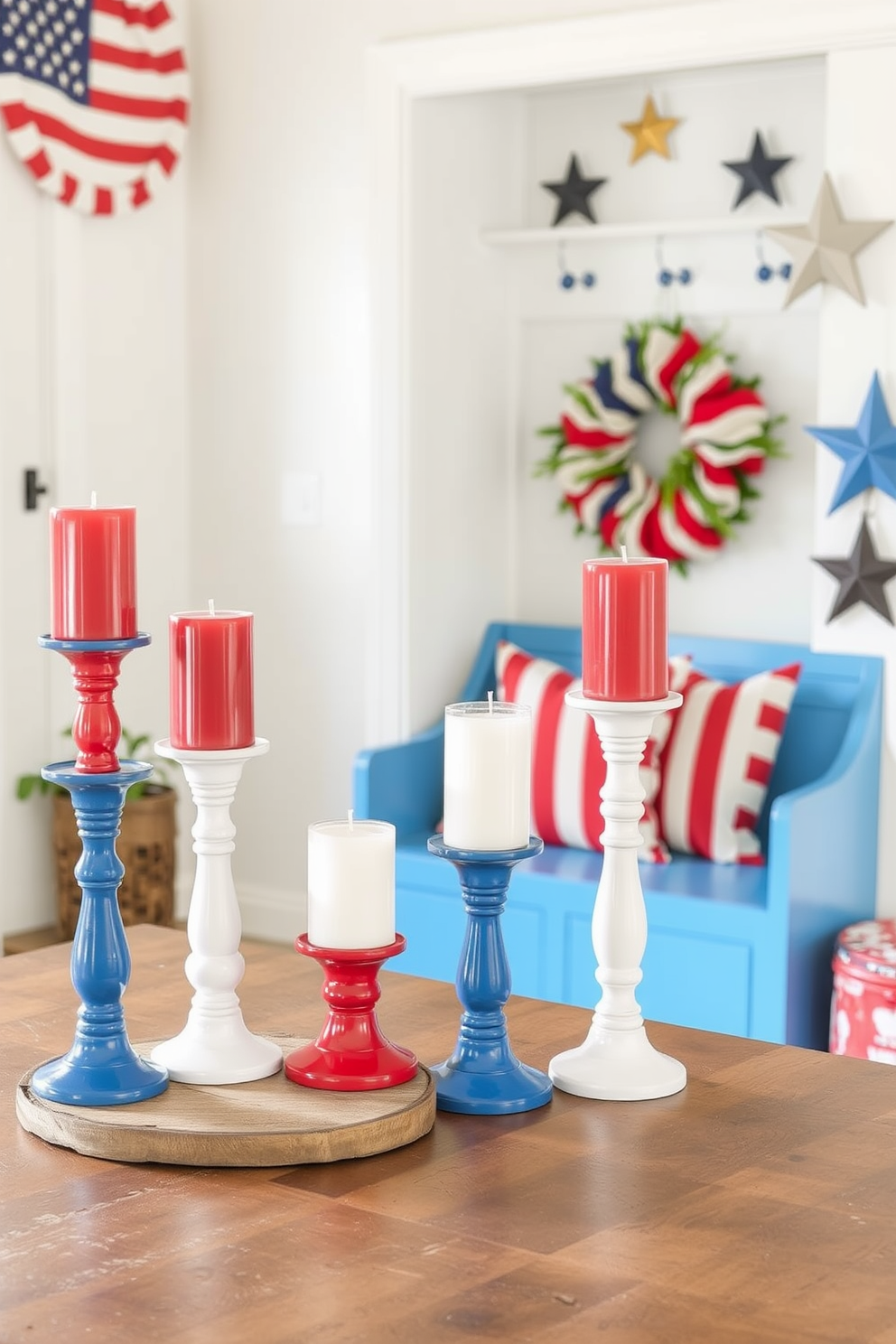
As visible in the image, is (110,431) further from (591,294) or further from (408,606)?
(591,294)

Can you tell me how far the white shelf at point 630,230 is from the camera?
11.0ft

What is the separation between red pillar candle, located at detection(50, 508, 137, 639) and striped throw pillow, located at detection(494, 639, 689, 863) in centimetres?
193

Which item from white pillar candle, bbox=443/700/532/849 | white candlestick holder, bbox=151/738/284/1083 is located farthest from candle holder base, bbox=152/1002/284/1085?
white pillar candle, bbox=443/700/532/849

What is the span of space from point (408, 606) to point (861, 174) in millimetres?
1220

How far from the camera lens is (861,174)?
2.97 m

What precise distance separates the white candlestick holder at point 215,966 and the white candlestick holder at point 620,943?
9.6 inches

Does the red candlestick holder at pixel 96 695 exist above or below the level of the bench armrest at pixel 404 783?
above

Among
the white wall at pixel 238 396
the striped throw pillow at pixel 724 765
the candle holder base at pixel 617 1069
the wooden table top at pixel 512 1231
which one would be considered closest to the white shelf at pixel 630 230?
the white wall at pixel 238 396

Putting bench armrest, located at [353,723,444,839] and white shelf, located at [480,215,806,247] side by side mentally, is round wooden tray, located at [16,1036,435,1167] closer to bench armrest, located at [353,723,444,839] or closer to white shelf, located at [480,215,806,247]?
bench armrest, located at [353,723,444,839]

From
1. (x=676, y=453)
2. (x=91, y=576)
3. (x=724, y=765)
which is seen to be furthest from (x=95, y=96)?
(x=91, y=576)

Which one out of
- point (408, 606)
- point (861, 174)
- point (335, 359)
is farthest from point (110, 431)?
point (861, 174)

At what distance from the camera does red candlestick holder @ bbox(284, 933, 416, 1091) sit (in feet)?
4.16

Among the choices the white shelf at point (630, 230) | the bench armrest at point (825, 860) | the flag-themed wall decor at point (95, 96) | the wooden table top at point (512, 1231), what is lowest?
the bench armrest at point (825, 860)

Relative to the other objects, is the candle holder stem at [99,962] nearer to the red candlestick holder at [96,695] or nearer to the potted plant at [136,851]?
the red candlestick holder at [96,695]
